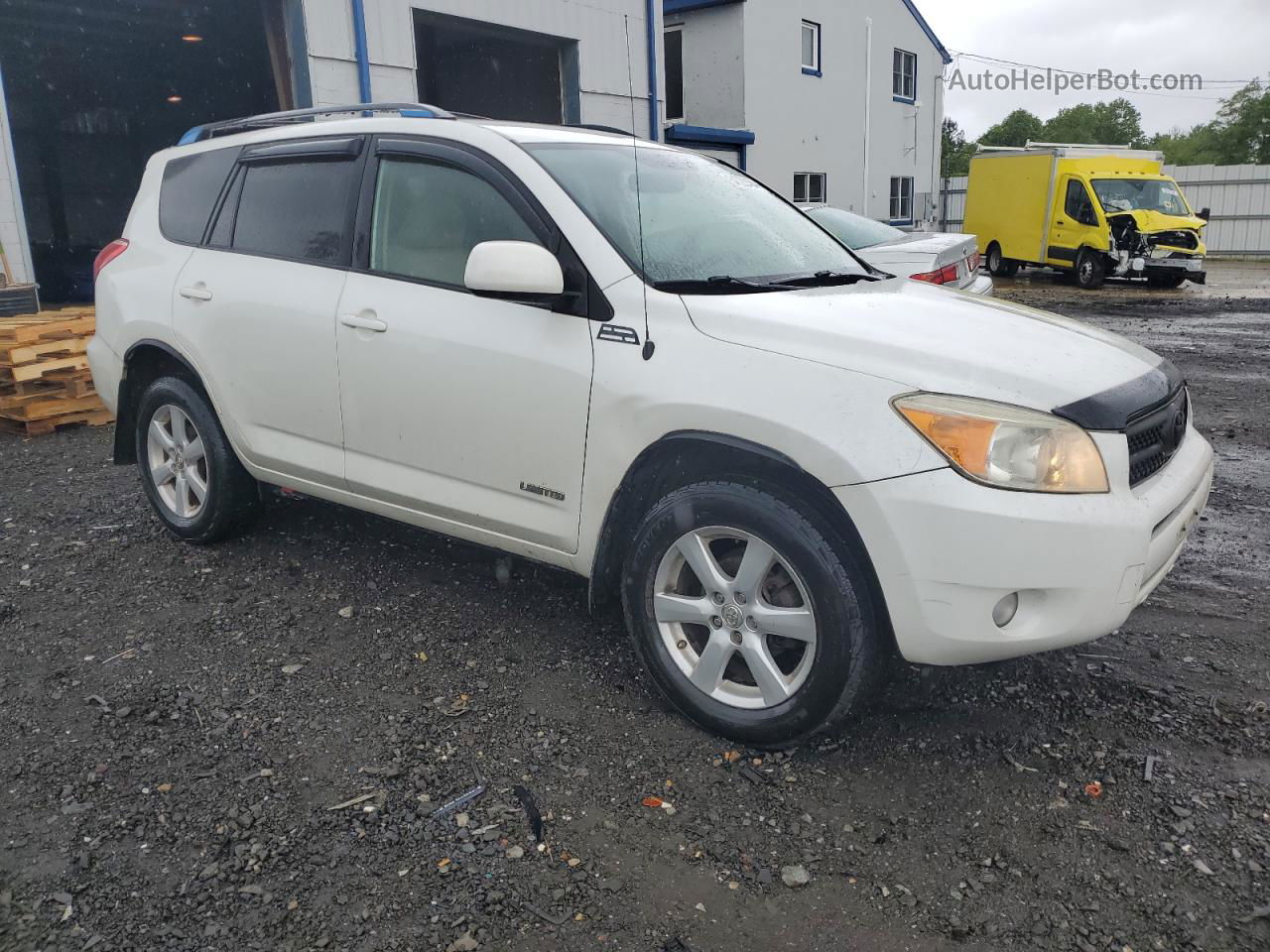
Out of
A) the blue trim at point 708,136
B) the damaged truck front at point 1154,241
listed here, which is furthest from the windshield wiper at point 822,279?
the damaged truck front at point 1154,241

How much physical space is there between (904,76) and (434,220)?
84.4 ft

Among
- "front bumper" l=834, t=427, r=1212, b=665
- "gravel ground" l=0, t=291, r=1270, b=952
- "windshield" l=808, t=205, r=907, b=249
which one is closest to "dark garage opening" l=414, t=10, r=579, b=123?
"windshield" l=808, t=205, r=907, b=249

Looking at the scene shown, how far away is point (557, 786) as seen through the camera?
9.54ft

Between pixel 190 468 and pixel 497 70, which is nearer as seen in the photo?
pixel 190 468

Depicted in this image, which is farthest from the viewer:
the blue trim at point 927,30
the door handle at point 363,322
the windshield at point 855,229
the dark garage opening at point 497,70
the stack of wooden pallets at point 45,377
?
the blue trim at point 927,30

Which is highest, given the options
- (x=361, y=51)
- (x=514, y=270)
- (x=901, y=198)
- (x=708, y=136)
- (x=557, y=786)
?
(x=361, y=51)

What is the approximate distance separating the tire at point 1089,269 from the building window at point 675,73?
866 centimetres

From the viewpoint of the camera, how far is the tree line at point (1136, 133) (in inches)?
2024

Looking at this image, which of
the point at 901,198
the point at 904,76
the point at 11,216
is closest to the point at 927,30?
the point at 904,76

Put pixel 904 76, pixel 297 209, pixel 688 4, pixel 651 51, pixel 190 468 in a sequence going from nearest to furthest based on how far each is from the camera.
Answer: pixel 297 209 < pixel 190 468 < pixel 651 51 < pixel 688 4 < pixel 904 76

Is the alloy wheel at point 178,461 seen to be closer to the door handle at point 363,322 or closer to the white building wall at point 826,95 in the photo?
the door handle at point 363,322

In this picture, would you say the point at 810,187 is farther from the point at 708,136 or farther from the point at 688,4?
the point at 708,136

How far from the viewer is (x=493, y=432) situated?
339 centimetres

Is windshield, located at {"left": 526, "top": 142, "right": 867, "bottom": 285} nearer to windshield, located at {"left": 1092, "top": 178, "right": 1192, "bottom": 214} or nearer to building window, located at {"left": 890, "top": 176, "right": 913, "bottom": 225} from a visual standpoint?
windshield, located at {"left": 1092, "top": 178, "right": 1192, "bottom": 214}
